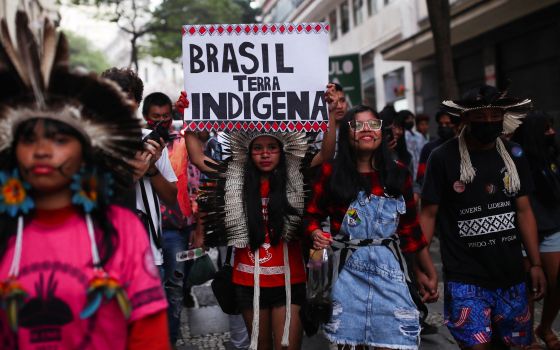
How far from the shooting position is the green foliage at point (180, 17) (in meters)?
25.0

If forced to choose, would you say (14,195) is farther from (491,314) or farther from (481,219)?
(491,314)

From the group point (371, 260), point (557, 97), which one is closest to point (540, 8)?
point (557, 97)

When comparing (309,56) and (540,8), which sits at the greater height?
(540,8)

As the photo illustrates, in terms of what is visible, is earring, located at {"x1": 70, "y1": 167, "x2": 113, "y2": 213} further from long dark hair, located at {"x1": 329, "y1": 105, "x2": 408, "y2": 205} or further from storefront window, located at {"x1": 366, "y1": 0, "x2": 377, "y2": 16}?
storefront window, located at {"x1": 366, "y1": 0, "x2": 377, "y2": 16}

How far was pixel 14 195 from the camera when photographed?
242cm

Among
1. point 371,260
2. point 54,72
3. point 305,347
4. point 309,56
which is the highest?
point 309,56

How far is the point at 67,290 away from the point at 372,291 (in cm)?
212

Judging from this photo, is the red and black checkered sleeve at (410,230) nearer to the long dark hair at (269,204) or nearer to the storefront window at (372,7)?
the long dark hair at (269,204)

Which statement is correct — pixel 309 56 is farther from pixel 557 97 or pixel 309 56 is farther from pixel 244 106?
pixel 557 97

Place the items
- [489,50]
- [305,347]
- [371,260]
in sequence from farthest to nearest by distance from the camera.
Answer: [489,50] < [305,347] < [371,260]

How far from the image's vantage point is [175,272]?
5.41 meters

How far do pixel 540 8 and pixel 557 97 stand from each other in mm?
1805

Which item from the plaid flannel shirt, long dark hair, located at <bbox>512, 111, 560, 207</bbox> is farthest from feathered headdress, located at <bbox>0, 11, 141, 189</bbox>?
long dark hair, located at <bbox>512, 111, 560, 207</bbox>

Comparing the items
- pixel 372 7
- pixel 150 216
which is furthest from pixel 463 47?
pixel 150 216
